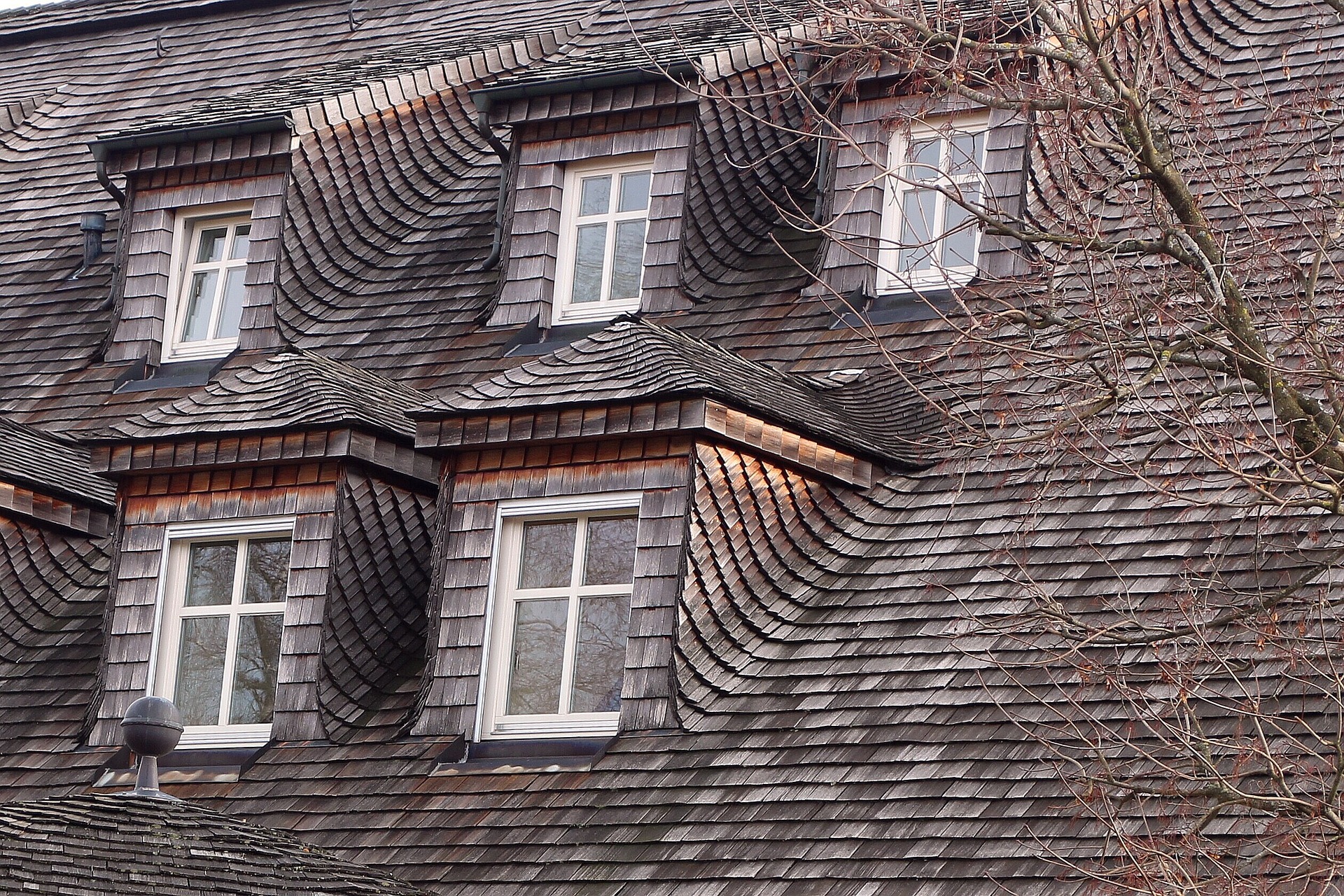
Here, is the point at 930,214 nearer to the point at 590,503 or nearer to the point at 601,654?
the point at 590,503

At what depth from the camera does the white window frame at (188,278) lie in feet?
51.5

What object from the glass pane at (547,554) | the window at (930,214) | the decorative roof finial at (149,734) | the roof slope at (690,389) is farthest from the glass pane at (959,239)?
the decorative roof finial at (149,734)

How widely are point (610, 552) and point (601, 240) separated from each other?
123 inches

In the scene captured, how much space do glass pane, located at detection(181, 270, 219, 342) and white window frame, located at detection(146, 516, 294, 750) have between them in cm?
275

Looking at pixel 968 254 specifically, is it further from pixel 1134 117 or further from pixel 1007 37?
pixel 1134 117

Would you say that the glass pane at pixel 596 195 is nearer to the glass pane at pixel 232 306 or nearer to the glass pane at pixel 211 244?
the glass pane at pixel 232 306

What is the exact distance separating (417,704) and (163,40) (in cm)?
961

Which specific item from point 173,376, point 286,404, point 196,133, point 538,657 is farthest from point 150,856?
point 196,133

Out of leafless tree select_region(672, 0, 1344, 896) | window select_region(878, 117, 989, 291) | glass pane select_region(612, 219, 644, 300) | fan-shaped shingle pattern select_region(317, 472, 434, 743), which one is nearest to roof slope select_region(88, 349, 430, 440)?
fan-shaped shingle pattern select_region(317, 472, 434, 743)

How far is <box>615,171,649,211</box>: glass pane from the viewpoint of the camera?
14.7 m

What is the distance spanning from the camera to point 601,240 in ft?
48.3

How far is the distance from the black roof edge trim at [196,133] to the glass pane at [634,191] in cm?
259

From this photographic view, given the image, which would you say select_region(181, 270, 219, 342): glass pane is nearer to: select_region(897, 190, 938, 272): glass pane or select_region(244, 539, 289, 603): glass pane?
select_region(244, 539, 289, 603): glass pane

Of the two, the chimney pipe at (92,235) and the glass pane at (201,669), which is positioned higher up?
the chimney pipe at (92,235)
